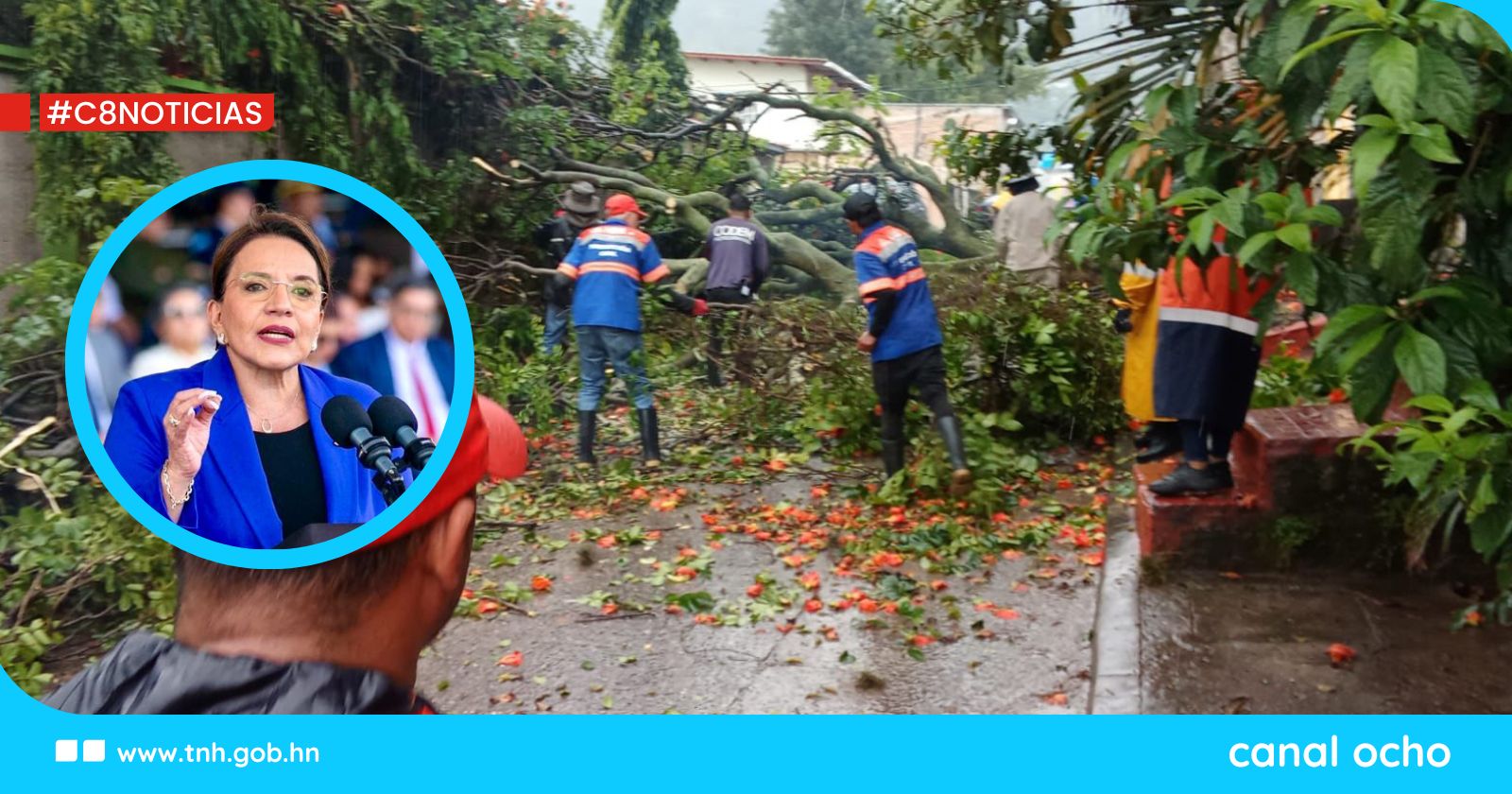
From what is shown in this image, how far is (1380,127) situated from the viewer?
2.02 metres

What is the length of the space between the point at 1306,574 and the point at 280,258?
292cm

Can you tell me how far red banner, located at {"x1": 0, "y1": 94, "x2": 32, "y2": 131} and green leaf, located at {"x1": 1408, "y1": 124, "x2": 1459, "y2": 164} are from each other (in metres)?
2.54

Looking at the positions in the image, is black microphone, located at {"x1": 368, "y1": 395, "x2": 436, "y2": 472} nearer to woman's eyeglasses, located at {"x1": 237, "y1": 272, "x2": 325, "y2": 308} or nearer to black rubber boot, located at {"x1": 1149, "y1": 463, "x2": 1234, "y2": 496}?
woman's eyeglasses, located at {"x1": 237, "y1": 272, "x2": 325, "y2": 308}

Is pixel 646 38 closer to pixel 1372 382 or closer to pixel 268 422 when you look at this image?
pixel 268 422

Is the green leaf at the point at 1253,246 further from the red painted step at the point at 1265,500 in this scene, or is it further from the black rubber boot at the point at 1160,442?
the black rubber boot at the point at 1160,442

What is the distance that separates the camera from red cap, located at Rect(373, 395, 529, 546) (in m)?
2.44

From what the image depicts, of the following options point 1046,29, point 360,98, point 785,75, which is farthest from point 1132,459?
point 360,98

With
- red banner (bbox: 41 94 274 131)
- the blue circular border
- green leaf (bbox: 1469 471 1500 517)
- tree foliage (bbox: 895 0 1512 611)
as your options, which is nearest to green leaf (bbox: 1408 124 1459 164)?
tree foliage (bbox: 895 0 1512 611)

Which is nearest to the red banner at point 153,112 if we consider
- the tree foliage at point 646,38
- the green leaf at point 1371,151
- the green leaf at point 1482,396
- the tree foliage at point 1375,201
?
the tree foliage at point 646,38

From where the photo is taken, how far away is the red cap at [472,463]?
244cm

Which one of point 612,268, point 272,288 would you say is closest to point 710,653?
point 612,268

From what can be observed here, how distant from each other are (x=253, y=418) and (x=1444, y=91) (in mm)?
2149

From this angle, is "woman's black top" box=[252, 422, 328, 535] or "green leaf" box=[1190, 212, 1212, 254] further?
"woman's black top" box=[252, 422, 328, 535]

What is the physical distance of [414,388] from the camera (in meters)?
2.44
